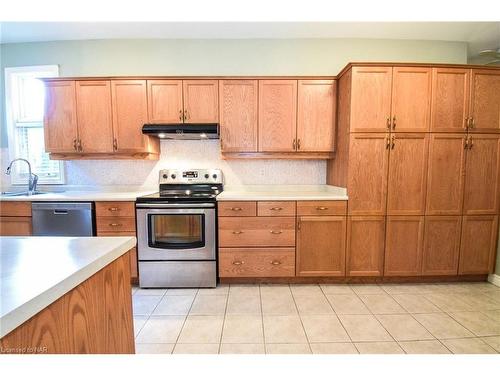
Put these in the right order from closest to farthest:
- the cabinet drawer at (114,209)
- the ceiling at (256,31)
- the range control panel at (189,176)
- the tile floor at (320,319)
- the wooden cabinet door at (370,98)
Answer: the tile floor at (320,319), the wooden cabinet door at (370,98), the cabinet drawer at (114,209), the ceiling at (256,31), the range control panel at (189,176)

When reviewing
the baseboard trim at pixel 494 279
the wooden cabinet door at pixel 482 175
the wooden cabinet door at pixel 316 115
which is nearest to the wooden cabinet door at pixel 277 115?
the wooden cabinet door at pixel 316 115

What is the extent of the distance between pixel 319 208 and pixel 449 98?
163 centimetres

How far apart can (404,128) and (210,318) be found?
8.08 ft

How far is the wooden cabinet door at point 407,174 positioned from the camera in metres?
2.35

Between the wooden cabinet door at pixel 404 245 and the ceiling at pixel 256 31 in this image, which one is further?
the ceiling at pixel 256 31

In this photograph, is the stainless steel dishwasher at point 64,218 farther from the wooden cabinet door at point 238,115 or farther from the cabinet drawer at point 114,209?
the wooden cabinet door at point 238,115

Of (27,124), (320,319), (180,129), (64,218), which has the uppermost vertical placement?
(27,124)

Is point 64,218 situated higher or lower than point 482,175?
lower

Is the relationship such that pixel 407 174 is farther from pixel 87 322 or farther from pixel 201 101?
pixel 87 322

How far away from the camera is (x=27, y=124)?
2943 millimetres

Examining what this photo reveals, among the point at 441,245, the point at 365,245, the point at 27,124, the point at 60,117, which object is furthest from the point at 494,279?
the point at 27,124

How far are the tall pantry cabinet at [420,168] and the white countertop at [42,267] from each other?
2.17 meters

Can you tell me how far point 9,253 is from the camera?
804 mm
